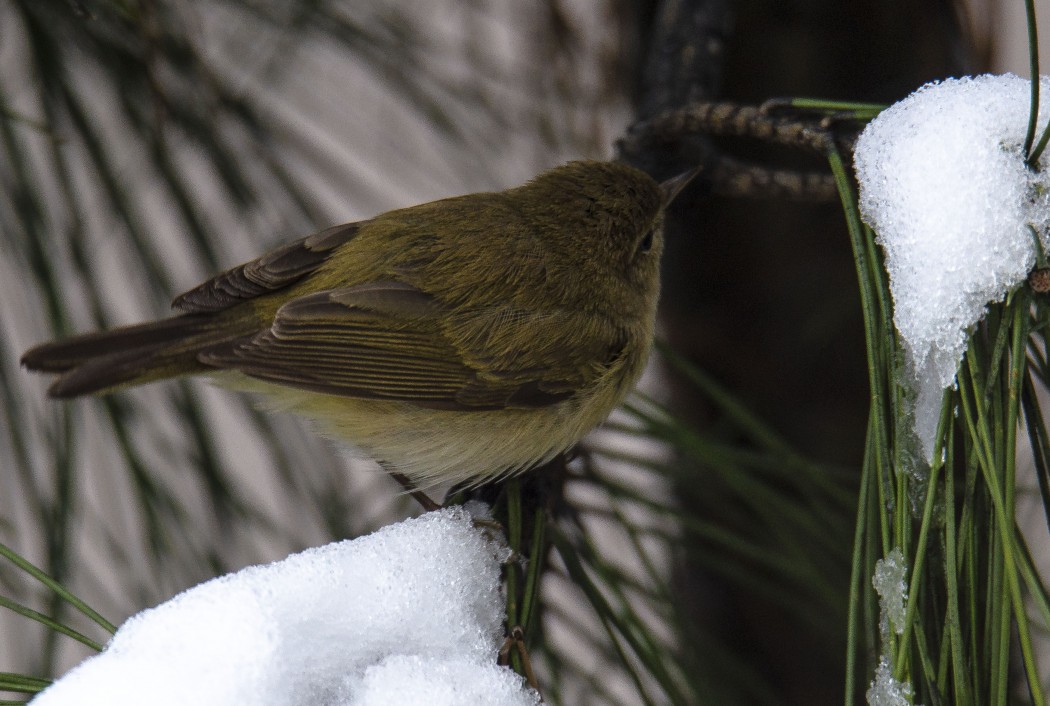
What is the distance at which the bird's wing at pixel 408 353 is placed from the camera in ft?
4.83

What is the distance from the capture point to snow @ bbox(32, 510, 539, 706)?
786 millimetres

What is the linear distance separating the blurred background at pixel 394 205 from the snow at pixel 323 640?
0.46 m

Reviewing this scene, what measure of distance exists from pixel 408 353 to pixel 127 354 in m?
0.41

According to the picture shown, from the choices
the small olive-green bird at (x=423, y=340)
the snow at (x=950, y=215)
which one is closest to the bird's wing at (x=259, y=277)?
the small olive-green bird at (x=423, y=340)

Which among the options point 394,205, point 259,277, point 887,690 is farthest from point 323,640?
point 394,205

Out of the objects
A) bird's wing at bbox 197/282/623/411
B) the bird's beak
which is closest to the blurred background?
the bird's beak

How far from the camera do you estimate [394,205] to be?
6.93ft

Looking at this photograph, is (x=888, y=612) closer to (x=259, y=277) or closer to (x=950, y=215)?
A: (x=950, y=215)

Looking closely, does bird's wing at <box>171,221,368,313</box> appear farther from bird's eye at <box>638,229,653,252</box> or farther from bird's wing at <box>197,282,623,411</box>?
bird's eye at <box>638,229,653,252</box>

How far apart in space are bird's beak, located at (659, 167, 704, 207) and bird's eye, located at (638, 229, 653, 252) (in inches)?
5.1

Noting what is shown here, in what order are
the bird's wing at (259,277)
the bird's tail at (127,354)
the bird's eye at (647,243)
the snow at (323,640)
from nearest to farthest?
the snow at (323,640) < the bird's tail at (127,354) < the bird's wing at (259,277) < the bird's eye at (647,243)

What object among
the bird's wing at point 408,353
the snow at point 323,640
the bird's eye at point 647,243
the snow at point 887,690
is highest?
the bird's eye at point 647,243

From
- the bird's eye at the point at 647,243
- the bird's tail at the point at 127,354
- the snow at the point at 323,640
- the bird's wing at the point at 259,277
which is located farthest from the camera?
the bird's eye at the point at 647,243

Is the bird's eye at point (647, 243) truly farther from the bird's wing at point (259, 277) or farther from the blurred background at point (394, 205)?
the bird's wing at point (259, 277)
